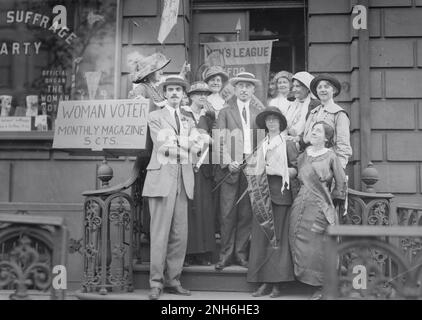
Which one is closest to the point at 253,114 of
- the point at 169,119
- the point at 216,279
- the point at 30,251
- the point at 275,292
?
the point at 169,119

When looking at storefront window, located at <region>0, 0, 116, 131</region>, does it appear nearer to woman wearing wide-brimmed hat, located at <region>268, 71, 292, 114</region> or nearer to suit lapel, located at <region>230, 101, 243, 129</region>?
suit lapel, located at <region>230, 101, 243, 129</region>

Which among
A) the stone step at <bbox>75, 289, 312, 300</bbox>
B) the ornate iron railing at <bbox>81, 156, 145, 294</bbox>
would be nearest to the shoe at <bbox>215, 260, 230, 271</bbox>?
the stone step at <bbox>75, 289, 312, 300</bbox>

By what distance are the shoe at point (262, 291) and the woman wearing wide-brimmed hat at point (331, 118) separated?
5.35ft

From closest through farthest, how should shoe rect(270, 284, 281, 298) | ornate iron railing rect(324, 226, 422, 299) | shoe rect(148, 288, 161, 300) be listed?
1. ornate iron railing rect(324, 226, 422, 299)
2. shoe rect(148, 288, 161, 300)
3. shoe rect(270, 284, 281, 298)

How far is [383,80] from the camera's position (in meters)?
7.94

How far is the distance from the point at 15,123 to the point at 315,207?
4.73 m

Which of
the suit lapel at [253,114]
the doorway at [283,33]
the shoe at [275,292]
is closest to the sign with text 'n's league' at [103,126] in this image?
the suit lapel at [253,114]

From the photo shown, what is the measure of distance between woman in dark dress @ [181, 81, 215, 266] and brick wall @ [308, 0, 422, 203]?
2.06 metres

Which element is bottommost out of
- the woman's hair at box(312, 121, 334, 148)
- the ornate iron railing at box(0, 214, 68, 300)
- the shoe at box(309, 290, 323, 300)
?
the shoe at box(309, 290, 323, 300)

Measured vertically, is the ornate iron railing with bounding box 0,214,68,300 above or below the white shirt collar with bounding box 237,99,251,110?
below

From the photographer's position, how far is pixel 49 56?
857 centimetres

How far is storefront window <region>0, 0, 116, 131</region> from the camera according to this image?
845 centimetres

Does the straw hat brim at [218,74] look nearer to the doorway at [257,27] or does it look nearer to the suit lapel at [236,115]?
the suit lapel at [236,115]
